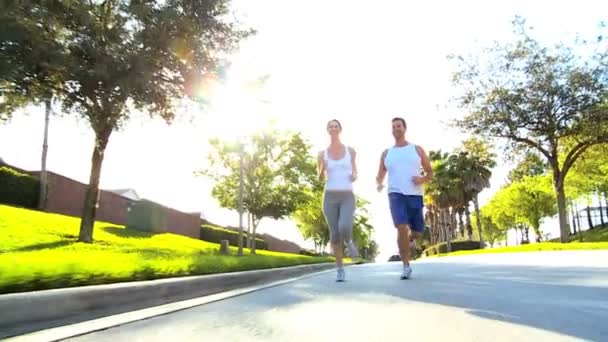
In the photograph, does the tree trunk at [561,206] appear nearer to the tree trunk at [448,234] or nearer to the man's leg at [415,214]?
the tree trunk at [448,234]

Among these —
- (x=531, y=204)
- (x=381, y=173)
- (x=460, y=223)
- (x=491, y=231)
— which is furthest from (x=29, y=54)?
(x=491, y=231)

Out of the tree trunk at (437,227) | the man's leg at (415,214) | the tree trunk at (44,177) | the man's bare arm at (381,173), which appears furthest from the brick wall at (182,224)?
the tree trunk at (437,227)

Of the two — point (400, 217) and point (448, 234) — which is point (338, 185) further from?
point (448, 234)

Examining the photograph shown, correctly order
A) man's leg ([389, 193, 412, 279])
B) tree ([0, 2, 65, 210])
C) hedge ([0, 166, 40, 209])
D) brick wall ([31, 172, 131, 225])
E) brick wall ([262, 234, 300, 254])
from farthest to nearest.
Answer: brick wall ([262, 234, 300, 254]) → brick wall ([31, 172, 131, 225]) → hedge ([0, 166, 40, 209]) → tree ([0, 2, 65, 210]) → man's leg ([389, 193, 412, 279])

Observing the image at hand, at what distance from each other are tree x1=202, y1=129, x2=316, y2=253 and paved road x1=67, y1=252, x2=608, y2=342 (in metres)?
24.6

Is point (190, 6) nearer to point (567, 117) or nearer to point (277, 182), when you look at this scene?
point (277, 182)

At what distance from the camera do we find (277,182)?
32.2 metres

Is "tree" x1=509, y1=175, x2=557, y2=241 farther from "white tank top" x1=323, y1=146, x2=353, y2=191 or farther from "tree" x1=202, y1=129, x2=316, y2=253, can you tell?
"white tank top" x1=323, y1=146, x2=353, y2=191

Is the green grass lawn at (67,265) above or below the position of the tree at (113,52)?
below

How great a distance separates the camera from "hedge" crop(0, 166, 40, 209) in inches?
975

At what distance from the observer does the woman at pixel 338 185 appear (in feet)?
27.1

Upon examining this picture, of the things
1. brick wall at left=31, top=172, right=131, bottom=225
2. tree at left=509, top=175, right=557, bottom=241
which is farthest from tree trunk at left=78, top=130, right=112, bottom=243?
tree at left=509, top=175, right=557, bottom=241

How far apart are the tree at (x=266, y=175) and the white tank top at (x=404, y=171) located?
23390 mm

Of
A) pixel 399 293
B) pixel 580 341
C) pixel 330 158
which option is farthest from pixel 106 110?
pixel 580 341
